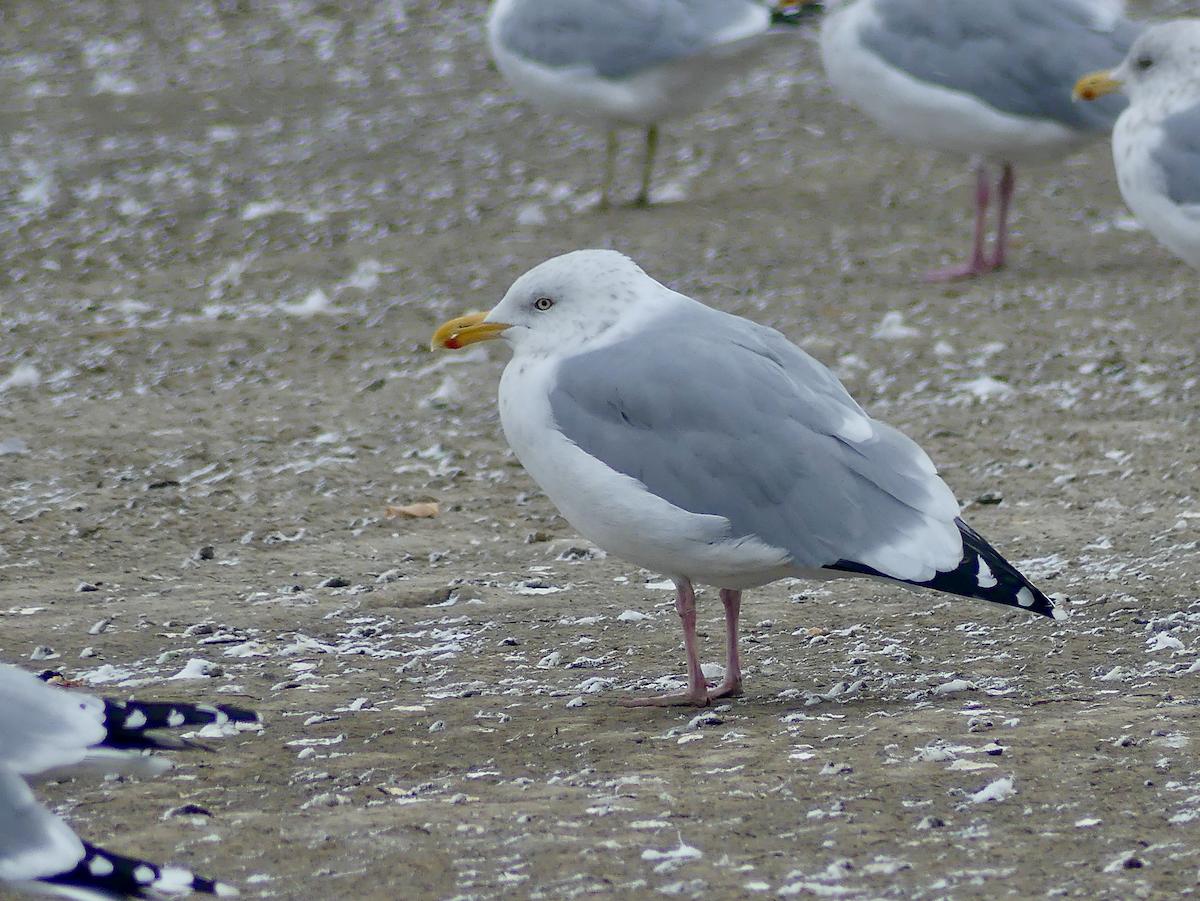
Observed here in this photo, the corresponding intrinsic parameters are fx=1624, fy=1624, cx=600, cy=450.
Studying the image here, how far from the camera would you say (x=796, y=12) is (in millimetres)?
8633

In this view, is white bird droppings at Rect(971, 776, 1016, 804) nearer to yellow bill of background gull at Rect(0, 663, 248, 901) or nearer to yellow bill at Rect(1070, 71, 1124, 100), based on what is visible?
yellow bill of background gull at Rect(0, 663, 248, 901)

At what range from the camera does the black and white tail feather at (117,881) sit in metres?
2.22

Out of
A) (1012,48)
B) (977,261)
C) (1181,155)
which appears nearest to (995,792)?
(1181,155)

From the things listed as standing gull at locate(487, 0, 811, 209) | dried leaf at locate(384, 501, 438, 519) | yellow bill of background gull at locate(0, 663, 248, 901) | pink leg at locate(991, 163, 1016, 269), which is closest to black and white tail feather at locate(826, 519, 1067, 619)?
yellow bill of background gull at locate(0, 663, 248, 901)

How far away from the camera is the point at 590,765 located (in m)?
3.16

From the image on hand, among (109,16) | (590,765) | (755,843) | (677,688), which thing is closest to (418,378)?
(677,688)

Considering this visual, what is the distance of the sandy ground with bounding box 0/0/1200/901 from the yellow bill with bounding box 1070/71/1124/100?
2.98 ft

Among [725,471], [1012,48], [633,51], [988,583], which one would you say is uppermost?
[725,471]

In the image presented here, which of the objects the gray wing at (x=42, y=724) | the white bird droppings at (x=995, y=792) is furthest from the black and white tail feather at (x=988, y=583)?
the gray wing at (x=42, y=724)

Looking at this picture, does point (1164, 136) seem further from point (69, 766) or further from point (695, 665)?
point (69, 766)

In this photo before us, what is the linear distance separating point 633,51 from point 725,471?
18.8ft

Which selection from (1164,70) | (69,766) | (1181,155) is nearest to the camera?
(69,766)

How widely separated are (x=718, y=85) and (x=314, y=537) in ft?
15.7

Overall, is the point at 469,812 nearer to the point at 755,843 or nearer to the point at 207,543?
the point at 755,843
